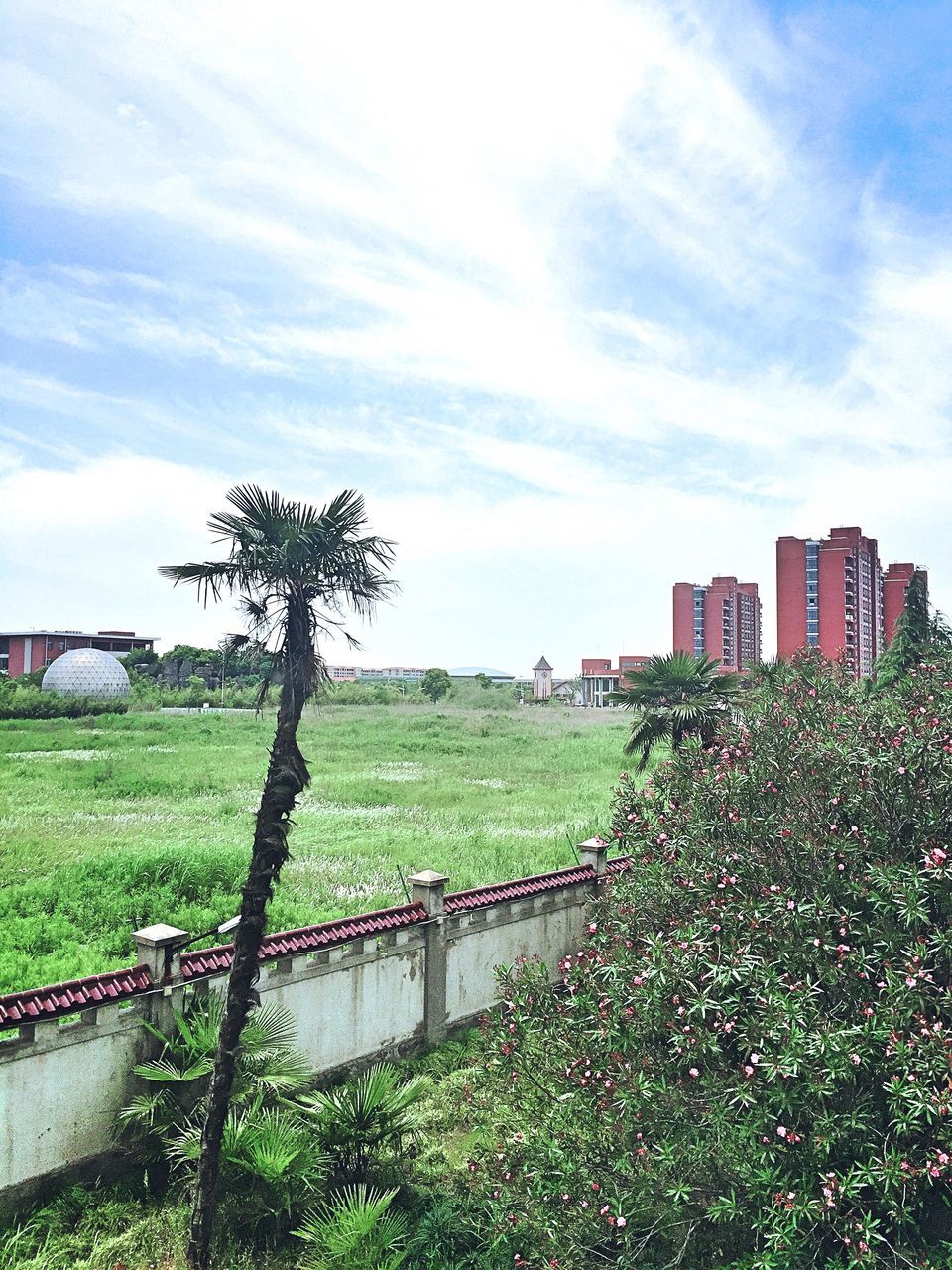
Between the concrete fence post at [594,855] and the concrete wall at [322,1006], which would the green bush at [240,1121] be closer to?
the concrete wall at [322,1006]

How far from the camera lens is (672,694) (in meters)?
15.6

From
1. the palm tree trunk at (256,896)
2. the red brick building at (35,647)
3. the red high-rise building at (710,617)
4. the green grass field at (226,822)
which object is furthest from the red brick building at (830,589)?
the red brick building at (35,647)

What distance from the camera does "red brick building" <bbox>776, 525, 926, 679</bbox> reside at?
187 ft

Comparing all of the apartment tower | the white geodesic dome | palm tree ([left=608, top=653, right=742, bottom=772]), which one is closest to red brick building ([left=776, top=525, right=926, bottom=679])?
the apartment tower

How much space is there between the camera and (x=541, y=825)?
22547mm

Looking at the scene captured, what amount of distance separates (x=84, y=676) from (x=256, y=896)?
232 feet

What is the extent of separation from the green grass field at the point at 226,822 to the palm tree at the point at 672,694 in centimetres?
380

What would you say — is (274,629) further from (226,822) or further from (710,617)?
(710,617)

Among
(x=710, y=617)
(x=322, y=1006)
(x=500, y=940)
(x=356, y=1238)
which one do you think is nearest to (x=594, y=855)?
(x=500, y=940)

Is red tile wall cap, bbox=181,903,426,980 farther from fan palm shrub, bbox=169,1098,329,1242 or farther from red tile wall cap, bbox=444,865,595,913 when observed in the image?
fan palm shrub, bbox=169,1098,329,1242

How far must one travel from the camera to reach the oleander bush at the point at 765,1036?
4.71 meters

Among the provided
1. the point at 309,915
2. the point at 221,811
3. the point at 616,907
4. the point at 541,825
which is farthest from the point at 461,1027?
the point at 221,811

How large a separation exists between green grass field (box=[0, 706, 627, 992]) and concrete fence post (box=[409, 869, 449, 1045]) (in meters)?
2.84

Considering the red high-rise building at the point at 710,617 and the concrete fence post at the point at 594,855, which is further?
the red high-rise building at the point at 710,617
